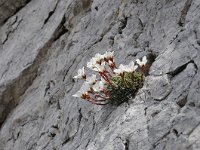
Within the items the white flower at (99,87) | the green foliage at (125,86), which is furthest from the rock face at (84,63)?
the white flower at (99,87)

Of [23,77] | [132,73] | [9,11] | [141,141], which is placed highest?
[9,11]

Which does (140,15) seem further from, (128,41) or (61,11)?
(61,11)

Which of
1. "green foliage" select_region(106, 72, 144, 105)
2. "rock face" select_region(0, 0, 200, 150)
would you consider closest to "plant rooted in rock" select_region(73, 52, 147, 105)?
"green foliage" select_region(106, 72, 144, 105)

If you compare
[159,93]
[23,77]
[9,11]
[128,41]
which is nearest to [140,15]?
[128,41]

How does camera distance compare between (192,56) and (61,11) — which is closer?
(192,56)

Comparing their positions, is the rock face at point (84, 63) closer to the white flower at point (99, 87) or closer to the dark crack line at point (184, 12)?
the dark crack line at point (184, 12)

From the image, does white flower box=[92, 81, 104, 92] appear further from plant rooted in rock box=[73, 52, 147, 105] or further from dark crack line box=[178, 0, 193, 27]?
dark crack line box=[178, 0, 193, 27]
